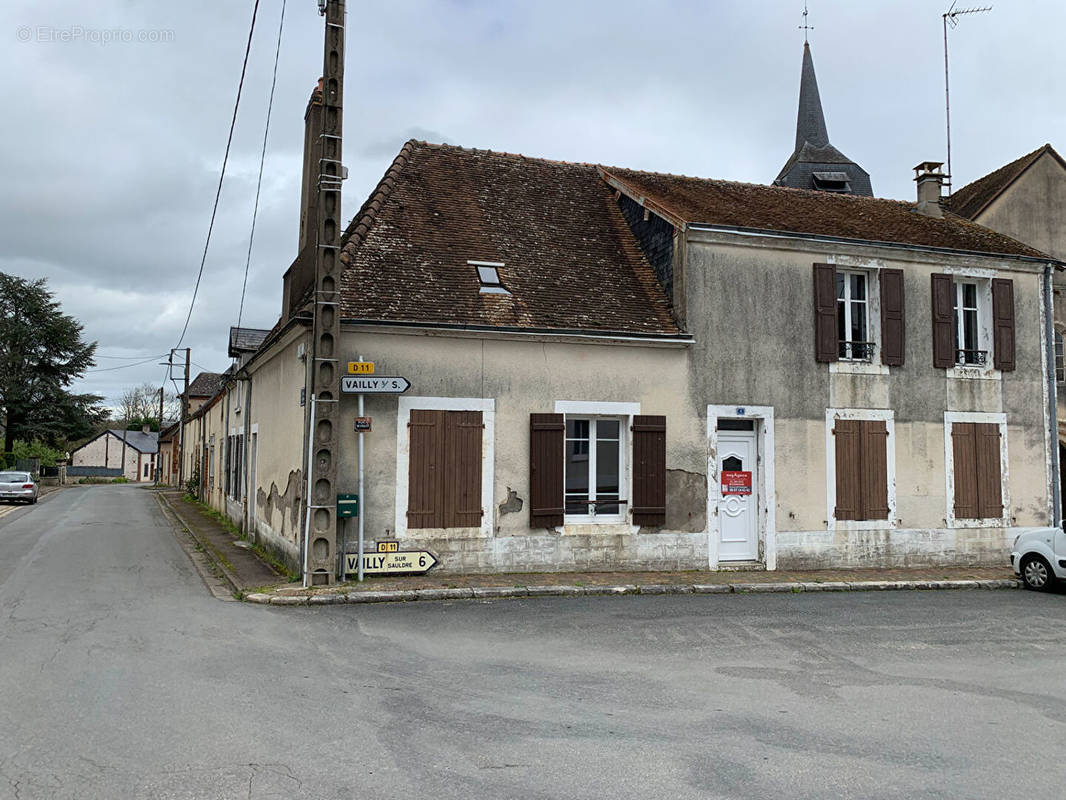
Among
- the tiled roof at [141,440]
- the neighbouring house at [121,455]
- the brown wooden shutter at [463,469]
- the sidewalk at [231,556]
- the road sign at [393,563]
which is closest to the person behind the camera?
the road sign at [393,563]

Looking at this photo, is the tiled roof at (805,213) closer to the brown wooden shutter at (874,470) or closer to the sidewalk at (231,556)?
the brown wooden shutter at (874,470)

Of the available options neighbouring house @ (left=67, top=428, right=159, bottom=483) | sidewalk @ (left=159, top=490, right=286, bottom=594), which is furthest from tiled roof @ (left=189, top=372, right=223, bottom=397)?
sidewalk @ (left=159, top=490, right=286, bottom=594)

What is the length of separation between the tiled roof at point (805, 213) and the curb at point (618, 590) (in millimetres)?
5614

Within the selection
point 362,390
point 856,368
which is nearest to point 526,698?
point 362,390

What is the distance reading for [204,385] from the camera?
72375 mm

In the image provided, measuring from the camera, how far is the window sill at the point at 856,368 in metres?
13.8

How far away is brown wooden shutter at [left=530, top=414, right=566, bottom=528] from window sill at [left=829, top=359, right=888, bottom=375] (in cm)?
493

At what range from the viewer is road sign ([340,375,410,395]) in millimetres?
10930

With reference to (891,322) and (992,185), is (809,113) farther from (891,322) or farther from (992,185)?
(891,322)

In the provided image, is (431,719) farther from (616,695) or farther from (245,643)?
(245,643)

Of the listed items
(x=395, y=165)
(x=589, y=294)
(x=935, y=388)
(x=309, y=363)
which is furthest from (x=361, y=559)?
(x=935, y=388)

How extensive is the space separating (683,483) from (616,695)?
6775 mm

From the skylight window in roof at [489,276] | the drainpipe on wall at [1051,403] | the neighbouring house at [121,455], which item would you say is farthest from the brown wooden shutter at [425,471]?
the neighbouring house at [121,455]

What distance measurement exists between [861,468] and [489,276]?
22.5ft
